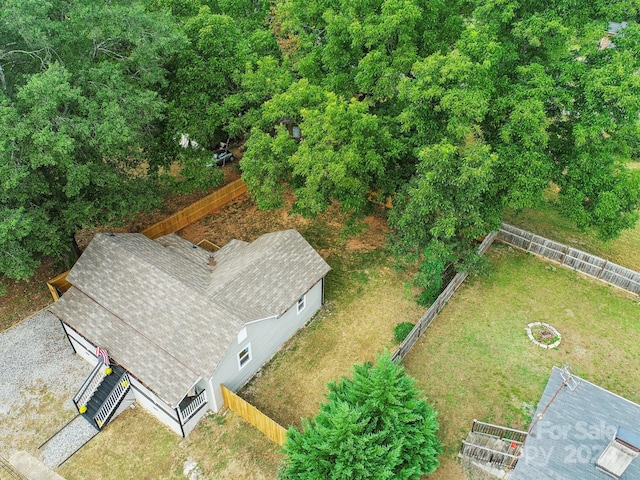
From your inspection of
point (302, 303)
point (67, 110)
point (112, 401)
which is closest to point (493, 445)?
point (302, 303)

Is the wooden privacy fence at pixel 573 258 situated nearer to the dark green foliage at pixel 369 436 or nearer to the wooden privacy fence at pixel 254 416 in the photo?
the dark green foliage at pixel 369 436

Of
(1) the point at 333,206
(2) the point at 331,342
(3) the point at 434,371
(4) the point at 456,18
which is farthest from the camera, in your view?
(1) the point at 333,206

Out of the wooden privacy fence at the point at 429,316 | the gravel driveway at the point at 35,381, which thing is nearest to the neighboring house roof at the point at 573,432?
the wooden privacy fence at the point at 429,316

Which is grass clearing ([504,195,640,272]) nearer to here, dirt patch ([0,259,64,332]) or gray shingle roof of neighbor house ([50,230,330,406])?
gray shingle roof of neighbor house ([50,230,330,406])

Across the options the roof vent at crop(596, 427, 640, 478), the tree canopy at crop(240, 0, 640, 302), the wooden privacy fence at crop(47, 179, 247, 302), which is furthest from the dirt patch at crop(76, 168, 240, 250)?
the roof vent at crop(596, 427, 640, 478)

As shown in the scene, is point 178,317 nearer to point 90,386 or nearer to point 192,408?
→ point 192,408

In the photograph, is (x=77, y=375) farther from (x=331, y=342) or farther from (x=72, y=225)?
(x=331, y=342)

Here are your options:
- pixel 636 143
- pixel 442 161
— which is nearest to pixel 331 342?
pixel 442 161

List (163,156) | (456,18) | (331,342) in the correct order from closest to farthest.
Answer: (331,342), (456,18), (163,156)
